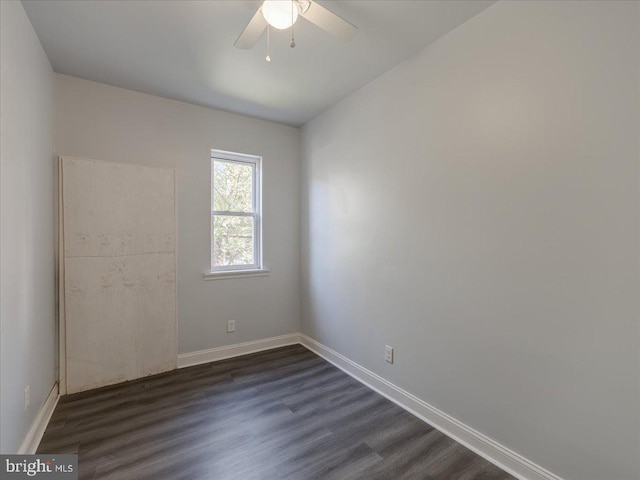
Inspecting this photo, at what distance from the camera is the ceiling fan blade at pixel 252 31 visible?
5.14ft

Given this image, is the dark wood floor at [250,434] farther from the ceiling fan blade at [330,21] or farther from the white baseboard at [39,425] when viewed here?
the ceiling fan blade at [330,21]

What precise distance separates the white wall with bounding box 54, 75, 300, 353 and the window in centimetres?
11

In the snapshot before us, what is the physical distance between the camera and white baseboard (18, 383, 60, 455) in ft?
5.66

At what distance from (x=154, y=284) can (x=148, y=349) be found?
1.97 ft

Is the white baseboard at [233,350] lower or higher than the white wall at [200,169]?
lower

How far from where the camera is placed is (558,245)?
1490 millimetres

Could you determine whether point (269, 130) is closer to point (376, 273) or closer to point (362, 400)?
point (376, 273)

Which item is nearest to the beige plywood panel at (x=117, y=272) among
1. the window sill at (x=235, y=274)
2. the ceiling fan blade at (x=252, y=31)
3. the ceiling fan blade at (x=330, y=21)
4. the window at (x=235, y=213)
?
the window sill at (x=235, y=274)

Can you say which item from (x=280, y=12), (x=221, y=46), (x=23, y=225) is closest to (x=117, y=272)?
(x=23, y=225)

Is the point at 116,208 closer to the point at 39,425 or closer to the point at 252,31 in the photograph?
the point at 39,425

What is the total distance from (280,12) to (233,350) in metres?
3.03

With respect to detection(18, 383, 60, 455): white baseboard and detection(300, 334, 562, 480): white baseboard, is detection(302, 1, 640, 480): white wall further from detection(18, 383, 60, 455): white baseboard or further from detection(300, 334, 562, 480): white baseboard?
detection(18, 383, 60, 455): white baseboard

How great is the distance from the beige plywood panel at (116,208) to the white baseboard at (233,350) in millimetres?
1121

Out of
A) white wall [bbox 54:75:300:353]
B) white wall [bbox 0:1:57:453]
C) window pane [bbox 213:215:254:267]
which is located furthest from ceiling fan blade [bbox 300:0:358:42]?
window pane [bbox 213:215:254:267]
